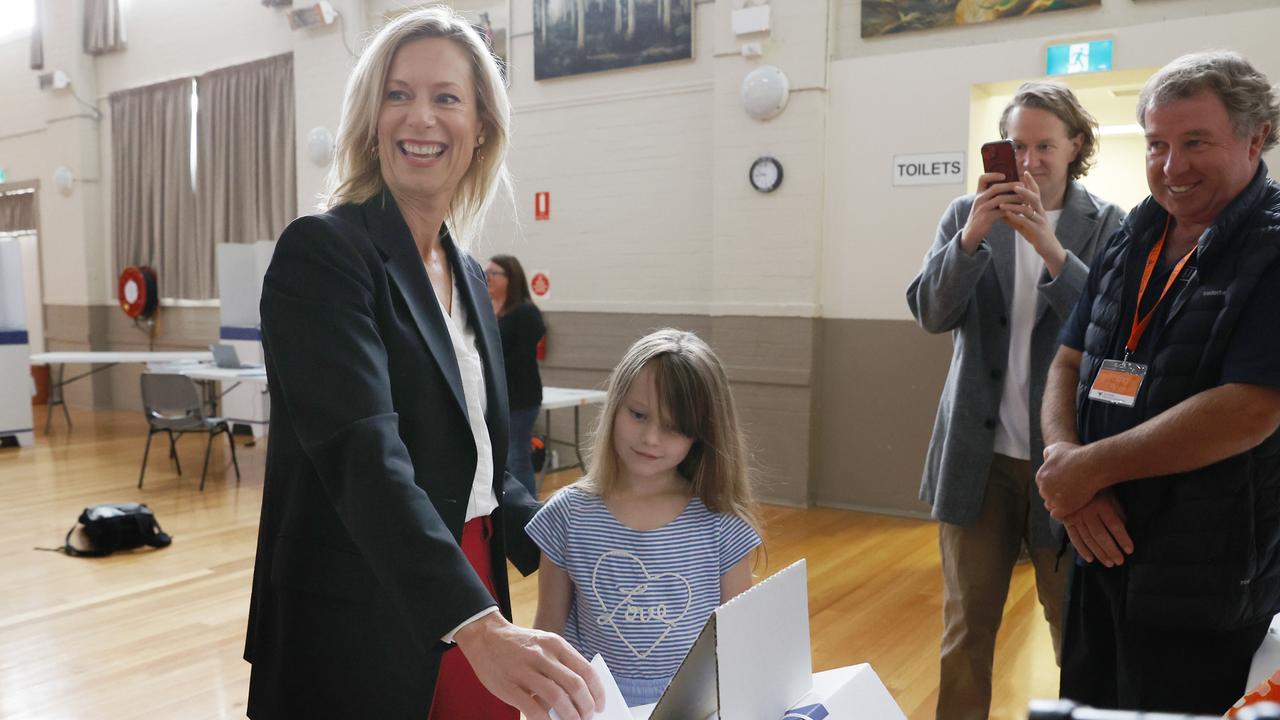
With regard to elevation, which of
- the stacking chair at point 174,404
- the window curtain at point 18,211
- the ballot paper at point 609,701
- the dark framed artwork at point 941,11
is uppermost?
the dark framed artwork at point 941,11

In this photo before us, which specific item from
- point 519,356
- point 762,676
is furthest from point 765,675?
point 519,356

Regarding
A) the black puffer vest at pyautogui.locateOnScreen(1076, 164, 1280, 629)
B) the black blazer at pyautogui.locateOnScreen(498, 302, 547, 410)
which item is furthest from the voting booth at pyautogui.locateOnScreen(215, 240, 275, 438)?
the black puffer vest at pyautogui.locateOnScreen(1076, 164, 1280, 629)

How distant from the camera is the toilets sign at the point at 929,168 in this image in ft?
17.7

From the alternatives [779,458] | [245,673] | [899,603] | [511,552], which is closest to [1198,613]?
[511,552]

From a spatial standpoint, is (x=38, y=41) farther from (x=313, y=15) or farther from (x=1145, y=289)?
(x=1145, y=289)

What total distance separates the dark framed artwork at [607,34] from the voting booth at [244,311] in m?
3.25

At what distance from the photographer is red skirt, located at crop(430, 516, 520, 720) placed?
1314 mm

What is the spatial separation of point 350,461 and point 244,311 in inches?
329

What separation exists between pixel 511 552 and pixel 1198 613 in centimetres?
112

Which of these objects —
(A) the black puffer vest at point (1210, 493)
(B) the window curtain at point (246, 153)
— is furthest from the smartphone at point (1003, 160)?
(B) the window curtain at point (246, 153)

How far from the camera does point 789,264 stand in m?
6.02

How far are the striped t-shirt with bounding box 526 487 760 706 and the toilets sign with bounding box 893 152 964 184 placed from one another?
427 centimetres

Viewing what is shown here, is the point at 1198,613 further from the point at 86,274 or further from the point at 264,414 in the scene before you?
the point at 86,274

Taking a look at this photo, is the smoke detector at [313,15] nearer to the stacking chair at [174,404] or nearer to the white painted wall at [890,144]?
the stacking chair at [174,404]
